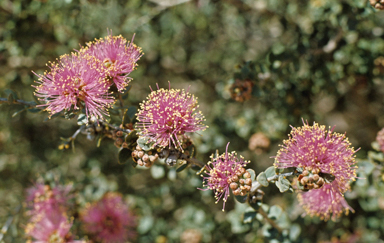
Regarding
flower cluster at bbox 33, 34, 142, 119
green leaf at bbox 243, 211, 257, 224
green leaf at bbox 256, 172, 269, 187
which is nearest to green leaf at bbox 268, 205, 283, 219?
green leaf at bbox 243, 211, 257, 224

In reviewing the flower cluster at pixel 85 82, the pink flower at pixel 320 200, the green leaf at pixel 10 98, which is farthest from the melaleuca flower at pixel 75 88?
the pink flower at pixel 320 200

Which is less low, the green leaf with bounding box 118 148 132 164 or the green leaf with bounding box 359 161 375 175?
the green leaf with bounding box 359 161 375 175

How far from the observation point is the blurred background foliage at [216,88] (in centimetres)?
275

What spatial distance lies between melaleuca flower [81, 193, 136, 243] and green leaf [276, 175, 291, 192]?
5.71ft

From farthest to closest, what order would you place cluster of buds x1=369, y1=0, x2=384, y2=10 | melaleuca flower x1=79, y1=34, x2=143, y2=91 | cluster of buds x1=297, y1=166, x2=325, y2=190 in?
1. cluster of buds x1=369, y1=0, x2=384, y2=10
2. melaleuca flower x1=79, y1=34, x2=143, y2=91
3. cluster of buds x1=297, y1=166, x2=325, y2=190

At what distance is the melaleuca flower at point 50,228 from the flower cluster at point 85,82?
44.5 inches

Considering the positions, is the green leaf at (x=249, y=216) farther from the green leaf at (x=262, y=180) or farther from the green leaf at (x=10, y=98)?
the green leaf at (x=10, y=98)

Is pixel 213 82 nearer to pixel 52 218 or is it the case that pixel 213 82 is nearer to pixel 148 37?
pixel 148 37

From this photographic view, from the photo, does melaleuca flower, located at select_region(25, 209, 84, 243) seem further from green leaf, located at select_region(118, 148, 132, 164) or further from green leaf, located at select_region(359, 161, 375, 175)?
green leaf, located at select_region(359, 161, 375, 175)

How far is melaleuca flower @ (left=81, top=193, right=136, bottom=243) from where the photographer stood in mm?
2730

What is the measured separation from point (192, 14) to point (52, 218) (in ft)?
10.1

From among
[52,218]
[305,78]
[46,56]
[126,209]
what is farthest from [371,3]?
[46,56]

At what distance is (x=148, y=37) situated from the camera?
439 centimetres

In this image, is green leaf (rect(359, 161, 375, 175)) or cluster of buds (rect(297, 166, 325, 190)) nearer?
cluster of buds (rect(297, 166, 325, 190))
